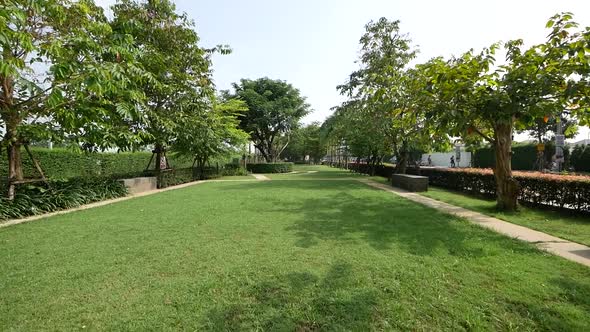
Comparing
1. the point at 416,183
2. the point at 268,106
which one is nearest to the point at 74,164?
the point at 416,183

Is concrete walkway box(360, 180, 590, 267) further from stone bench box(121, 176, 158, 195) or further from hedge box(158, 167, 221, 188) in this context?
hedge box(158, 167, 221, 188)

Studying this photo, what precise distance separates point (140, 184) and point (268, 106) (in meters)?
18.0

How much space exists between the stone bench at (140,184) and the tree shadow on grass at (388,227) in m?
6.21

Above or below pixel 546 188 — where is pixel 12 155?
above

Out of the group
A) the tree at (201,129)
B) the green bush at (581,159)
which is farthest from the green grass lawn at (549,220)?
the green bush at (581,159)

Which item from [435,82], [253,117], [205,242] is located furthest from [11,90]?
[253,117]

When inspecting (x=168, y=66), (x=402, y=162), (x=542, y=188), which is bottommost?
(x=542, y=188)

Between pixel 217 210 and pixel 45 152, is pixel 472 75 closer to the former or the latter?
pixel 217 210

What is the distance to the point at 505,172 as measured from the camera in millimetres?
8070

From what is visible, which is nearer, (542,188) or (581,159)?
(542,188)

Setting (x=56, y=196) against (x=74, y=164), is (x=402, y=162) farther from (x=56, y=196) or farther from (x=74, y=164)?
(x=74, y=164)

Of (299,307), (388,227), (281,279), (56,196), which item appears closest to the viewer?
(299,307)

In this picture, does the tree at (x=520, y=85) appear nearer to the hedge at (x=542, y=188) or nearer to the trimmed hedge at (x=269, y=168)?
the hedge at (x=542, y=188)

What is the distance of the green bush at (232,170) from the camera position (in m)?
25.4
